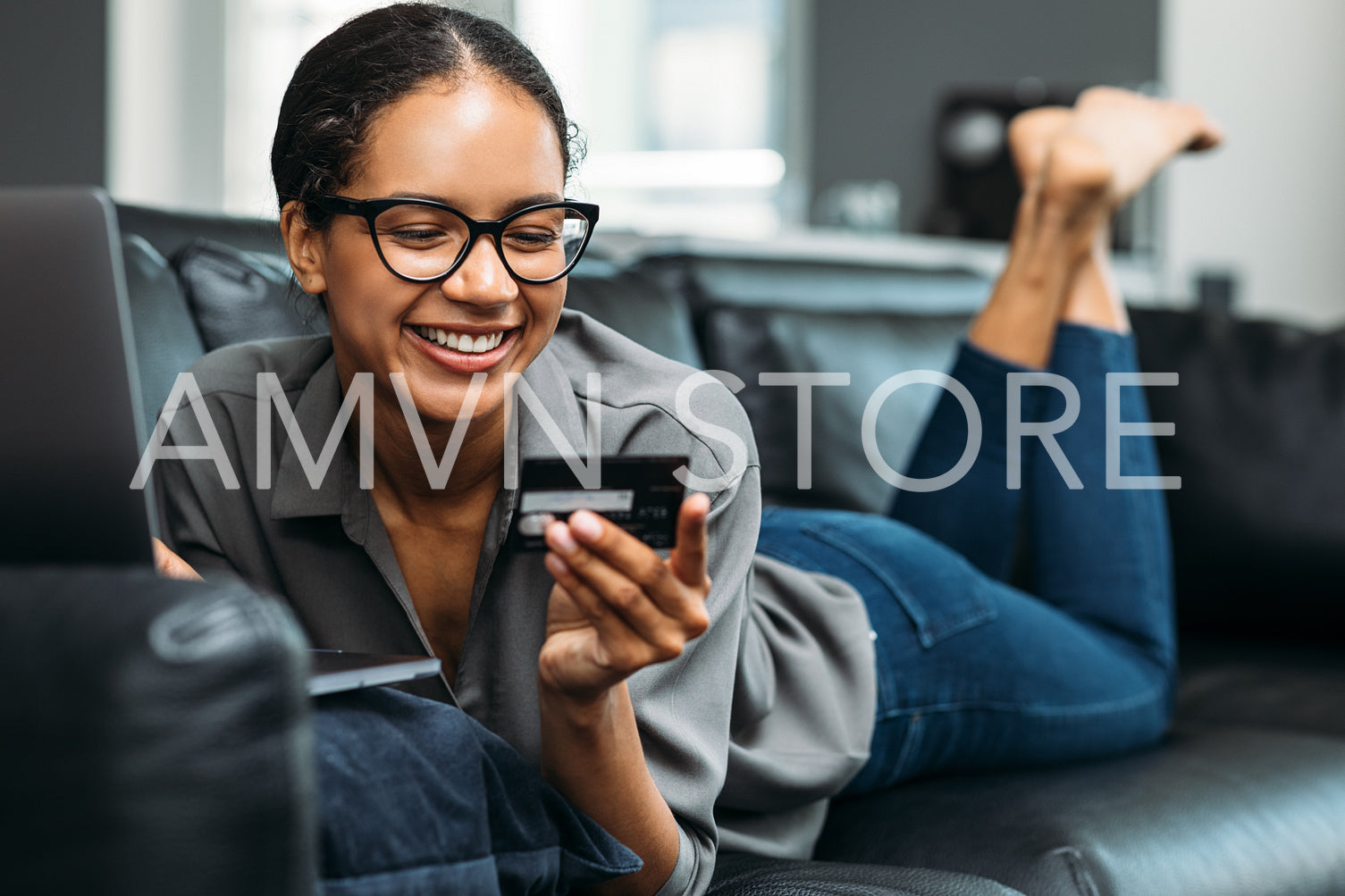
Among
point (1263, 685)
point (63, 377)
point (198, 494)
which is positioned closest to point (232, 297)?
point (198, 494)

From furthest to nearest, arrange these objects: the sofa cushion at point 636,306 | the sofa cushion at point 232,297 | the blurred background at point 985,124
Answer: the blurred background at point 985,124 → the sofa cushion at point 636,306 → the sofa cushion at point 232,297

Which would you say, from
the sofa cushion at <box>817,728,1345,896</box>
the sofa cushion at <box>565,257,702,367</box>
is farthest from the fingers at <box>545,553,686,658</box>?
the sofa cushion at <box>565,257,702,367</box>

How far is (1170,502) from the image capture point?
1888 millimetres

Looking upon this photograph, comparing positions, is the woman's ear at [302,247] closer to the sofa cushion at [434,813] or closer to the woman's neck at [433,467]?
the woman's neck at [433,467]

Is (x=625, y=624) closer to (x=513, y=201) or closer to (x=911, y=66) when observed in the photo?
(x=513, y=201)

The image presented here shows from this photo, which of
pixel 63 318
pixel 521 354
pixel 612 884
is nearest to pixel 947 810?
pixel 612 884

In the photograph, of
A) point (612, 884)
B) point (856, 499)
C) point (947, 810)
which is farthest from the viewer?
point (856, 499)

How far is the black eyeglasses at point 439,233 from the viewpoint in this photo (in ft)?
2.56

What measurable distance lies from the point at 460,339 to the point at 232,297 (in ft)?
1.67

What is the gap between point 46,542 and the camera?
614 millimetres

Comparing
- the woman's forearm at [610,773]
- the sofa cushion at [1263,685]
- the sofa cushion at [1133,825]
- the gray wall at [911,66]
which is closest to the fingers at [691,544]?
the woman's forearm at [610,773]

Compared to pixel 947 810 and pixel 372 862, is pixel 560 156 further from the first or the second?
pixel 947 810

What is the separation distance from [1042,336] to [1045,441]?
131mm

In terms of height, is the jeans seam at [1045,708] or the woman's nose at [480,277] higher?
the woman's nose at [480,277]
